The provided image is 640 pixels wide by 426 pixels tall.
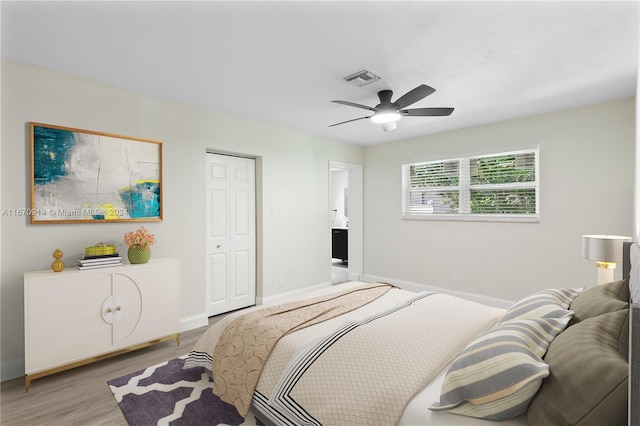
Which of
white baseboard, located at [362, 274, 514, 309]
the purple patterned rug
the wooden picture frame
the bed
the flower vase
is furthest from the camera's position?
white baseboard, located at [362, 274, 514, 309]

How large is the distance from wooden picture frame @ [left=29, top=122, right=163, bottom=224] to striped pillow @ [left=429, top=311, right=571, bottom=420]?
3052 mm

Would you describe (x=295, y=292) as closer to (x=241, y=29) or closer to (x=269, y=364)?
(x=269, y=364)

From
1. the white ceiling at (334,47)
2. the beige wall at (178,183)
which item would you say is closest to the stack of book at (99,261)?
the beige wall at (178,183)

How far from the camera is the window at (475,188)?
404 centimetres

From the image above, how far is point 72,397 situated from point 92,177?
69.2 inches

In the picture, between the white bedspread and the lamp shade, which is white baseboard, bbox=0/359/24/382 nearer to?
the white bedspread

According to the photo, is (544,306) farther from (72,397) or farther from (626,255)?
(72,397)

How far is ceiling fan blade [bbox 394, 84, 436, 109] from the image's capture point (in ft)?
8.07

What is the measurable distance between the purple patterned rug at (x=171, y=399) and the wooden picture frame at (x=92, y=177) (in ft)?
4.73

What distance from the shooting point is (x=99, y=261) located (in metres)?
2.70

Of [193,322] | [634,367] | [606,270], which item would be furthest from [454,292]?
[634,367]

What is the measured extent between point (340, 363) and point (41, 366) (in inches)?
91.9

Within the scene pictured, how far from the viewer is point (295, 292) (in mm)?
4691

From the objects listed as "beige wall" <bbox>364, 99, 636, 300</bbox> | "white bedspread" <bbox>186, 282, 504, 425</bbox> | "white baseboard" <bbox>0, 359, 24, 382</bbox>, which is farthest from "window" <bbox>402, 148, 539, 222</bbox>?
"white baseboard" <bbox>0, 359, 24, 382</bbox>
